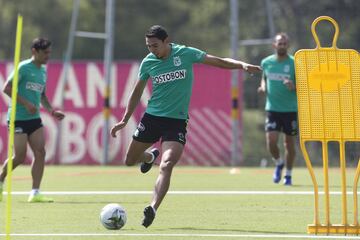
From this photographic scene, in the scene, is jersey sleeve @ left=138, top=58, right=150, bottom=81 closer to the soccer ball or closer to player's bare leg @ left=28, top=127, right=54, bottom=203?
the soccer ball

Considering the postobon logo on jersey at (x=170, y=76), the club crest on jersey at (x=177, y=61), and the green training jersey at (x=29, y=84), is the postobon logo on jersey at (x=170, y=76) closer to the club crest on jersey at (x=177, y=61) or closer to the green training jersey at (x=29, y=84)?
the club crest on jersey at (x=177, y=61)

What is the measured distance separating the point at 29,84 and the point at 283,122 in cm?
533

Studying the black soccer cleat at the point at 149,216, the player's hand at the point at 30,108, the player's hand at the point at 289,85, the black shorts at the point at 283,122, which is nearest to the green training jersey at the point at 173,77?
the black soccer cleat at the point at 149,216

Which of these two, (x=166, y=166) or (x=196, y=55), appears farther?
(x=196, y=55)

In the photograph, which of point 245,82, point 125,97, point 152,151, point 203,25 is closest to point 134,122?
point 125,97

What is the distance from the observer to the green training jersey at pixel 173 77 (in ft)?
40.7

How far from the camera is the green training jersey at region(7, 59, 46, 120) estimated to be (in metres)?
15.6

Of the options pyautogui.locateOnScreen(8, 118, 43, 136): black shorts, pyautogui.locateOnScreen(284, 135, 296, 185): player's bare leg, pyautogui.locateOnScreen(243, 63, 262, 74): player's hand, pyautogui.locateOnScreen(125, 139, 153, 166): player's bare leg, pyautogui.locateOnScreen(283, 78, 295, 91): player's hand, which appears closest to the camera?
pyautogui.locateOnScreen(243, 63, 262, 74): player's hand

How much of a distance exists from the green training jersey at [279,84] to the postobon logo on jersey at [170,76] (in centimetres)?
683

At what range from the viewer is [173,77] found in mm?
12414

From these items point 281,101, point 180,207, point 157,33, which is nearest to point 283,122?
point 281,101

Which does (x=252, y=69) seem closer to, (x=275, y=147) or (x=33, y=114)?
(x=33, y=114)

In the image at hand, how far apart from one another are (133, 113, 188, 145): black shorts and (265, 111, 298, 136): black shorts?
21.5 ft

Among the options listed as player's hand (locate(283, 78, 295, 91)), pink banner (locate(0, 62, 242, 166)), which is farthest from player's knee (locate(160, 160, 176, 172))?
pink banner (locate(0, 62, 242, 166))
